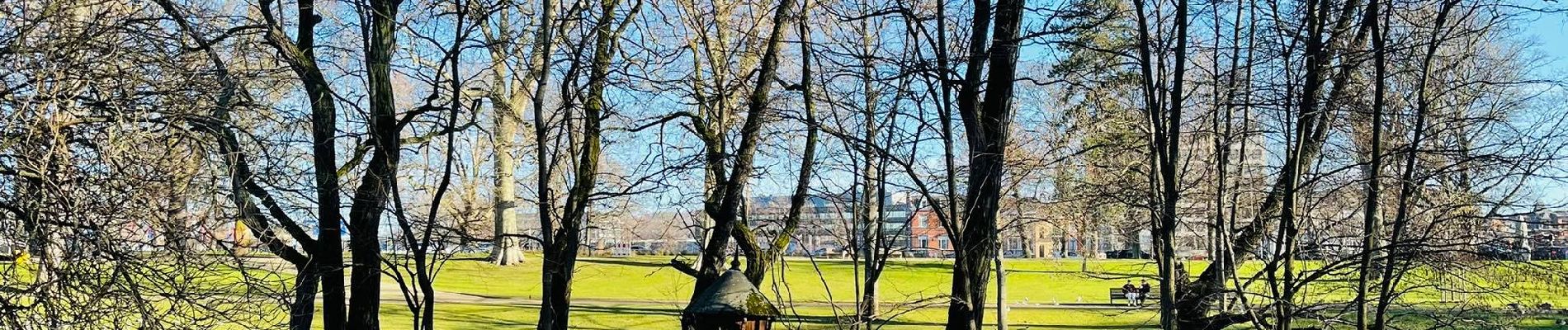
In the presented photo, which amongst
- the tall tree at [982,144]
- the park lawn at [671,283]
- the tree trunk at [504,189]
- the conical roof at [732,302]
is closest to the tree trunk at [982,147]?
the tall tree at [982,144]

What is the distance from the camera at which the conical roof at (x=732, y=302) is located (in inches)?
192

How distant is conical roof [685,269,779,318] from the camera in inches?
192

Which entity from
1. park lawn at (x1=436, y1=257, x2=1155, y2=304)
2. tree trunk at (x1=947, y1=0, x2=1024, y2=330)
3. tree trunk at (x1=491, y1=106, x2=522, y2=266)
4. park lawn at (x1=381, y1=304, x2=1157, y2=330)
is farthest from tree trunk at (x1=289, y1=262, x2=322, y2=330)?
park lawn at (x1=436, y1=257, x2=1155, y2=304)

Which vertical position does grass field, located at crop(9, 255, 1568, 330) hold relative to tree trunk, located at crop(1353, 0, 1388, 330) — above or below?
below

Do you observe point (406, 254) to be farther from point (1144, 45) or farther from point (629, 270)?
point (629, 270)

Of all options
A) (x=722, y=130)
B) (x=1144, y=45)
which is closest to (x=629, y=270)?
(x=722, y=130)

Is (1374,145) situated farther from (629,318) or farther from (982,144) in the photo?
(629,318)

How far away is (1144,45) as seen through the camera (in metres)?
5.47

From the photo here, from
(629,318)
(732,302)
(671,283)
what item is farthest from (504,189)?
(732,302)

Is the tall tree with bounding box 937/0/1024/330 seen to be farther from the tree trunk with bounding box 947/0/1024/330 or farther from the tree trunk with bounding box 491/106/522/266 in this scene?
the tree trunk with bounding box 491/106/522/266

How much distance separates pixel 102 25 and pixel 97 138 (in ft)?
2.01

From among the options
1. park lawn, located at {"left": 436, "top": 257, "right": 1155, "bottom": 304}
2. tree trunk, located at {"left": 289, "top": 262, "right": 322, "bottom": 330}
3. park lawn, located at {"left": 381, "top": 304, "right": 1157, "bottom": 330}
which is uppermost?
tree trunk, located at {"left": 289, "top": 262, "right": 322, "bottom": 330}

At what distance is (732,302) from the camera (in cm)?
490

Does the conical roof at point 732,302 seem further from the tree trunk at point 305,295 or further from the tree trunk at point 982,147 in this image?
the tree trunk at point 305,295
